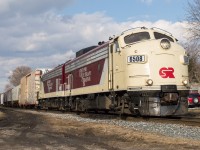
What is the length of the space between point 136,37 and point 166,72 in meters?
2.16

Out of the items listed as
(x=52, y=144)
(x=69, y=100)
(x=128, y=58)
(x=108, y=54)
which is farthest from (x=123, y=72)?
(x=69, y=100)

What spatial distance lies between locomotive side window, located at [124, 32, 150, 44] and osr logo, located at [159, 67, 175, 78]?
5.82 ft

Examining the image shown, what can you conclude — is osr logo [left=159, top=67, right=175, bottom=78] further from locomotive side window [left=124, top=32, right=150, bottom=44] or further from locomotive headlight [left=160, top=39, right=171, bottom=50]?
locomotive side window [left=124, top=32, right=150, bottom=44]

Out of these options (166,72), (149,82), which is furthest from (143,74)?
(166,72)

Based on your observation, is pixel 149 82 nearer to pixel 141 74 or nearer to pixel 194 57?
pixel 141 74

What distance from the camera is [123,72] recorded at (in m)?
15.5

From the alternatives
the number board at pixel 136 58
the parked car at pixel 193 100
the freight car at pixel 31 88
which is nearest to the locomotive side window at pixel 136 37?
the number board at pixel 136 58

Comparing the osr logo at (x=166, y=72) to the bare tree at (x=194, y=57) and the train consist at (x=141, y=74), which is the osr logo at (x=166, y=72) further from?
the bare tree at (x=194, y=57)

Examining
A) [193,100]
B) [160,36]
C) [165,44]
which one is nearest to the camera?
[165,44]

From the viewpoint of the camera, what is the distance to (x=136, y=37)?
16.1 metres

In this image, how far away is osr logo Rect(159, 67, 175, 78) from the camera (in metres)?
15.0

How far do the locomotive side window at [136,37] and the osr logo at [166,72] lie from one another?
5.82ft

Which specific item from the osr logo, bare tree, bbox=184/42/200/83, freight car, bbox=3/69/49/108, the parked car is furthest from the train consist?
freight car, bbox=3/69/49/108

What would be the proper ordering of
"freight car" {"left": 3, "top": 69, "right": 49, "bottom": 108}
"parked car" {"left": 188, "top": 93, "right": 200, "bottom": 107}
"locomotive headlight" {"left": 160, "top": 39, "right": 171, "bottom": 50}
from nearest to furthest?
"locomotive headlight" {"left": 160, "top": 39, "right": 171, "bottom": 50} < "parked car" {"left": 188, "top": 93, "right": 200, "bottom": 107} < "freight car" {"left": 3, "top": 69, "right": 49, "bottom": 108}
